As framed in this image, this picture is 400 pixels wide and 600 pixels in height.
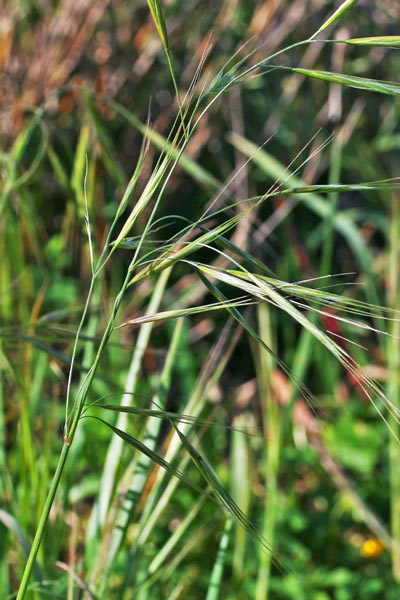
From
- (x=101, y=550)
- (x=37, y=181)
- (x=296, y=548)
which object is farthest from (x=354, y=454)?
(x=37, y=181)

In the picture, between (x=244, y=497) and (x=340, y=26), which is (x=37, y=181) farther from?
(x=340, y=26)

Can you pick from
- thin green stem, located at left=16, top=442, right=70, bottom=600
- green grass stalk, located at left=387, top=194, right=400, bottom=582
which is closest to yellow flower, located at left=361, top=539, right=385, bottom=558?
green grass stalk, located at left=387, top=194, right=400, bottom=582

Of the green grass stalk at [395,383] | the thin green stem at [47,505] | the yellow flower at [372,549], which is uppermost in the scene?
the thin green stem at [47,505]

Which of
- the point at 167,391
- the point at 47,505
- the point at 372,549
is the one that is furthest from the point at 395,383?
the point at 47,505

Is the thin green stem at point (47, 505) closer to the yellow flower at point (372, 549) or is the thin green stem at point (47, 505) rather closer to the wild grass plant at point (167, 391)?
the wild grass plant at point (167, 391)

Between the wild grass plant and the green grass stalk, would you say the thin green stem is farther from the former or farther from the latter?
the green grass stalk

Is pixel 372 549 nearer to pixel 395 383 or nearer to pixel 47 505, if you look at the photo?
pixel 395 383

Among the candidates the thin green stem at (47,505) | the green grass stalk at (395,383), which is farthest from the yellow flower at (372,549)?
the thin green stem at (47,505)

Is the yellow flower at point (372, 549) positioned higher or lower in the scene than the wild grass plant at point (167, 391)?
lower

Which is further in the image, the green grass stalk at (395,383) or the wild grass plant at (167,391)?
the green grass stalk at (395,383)
